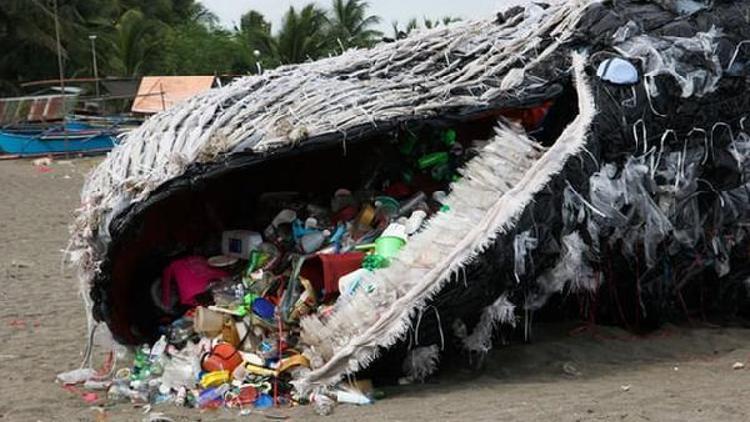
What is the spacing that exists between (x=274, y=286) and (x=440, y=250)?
4.11 feet

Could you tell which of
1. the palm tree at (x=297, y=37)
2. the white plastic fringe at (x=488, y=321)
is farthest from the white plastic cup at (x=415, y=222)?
the palm tree at (x=297, y=37)

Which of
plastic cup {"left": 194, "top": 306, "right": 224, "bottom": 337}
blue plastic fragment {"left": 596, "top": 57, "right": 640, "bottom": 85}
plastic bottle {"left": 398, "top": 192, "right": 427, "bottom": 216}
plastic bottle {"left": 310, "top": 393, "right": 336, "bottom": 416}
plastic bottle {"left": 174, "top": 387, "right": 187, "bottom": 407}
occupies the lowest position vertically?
plastic bottle {"left": 174, "top": 387, "right": 187, "bottom": 407}

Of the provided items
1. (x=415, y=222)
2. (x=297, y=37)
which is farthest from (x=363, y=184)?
(x=297, y=37)

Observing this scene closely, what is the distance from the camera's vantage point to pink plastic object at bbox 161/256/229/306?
6918 mm

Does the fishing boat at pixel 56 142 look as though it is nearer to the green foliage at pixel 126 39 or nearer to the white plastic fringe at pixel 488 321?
the green foliage at pixel 126 39

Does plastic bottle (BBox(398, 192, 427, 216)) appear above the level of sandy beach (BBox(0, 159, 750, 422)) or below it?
above

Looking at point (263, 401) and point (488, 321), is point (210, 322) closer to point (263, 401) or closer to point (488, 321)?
point (263, 401)

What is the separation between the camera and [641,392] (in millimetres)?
5621

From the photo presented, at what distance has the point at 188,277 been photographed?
695 centimetres

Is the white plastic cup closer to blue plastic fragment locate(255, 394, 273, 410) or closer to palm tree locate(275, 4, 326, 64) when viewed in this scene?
blue plastic fragment locate(255, 394, 273, 410)

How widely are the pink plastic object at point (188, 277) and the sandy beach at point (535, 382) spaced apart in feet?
2.67

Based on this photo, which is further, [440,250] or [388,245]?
[388,245]

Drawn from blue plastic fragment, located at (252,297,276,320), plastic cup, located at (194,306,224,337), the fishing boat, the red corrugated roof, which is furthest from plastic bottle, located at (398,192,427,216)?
the red corrugated roof

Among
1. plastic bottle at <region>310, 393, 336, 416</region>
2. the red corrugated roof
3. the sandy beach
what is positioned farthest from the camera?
the red corrugated roof
